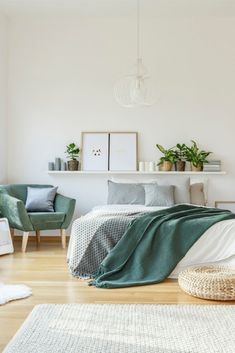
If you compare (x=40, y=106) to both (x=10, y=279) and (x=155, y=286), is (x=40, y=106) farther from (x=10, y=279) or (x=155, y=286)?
(x=155, y=286)

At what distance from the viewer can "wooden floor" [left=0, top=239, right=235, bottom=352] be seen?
291 cm

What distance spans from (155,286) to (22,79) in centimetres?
403

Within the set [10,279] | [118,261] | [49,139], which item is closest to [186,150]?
[49,139]

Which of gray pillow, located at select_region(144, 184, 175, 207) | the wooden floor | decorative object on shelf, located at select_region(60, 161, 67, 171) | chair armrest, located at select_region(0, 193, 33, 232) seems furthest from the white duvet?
decorative object on shelf, located at select_region(60, 161, 67, 171)

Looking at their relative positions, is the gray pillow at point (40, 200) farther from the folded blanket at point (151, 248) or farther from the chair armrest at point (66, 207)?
the folded blanket at point (151, 248)

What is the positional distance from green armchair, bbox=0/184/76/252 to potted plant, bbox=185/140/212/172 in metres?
1.86

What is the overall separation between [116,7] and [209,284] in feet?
13.9

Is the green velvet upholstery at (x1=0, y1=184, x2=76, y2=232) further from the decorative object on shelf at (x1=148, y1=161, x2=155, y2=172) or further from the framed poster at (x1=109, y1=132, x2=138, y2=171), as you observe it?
the decorative object on shelf at (x1=148, y1=161, x2=155, y2=172)

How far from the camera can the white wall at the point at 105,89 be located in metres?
6.13

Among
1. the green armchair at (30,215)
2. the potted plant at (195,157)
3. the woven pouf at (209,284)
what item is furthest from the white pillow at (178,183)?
the woven pouf at (209,284)

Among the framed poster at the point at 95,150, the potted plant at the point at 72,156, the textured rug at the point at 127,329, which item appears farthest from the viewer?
the framed poster at the point at 95,150

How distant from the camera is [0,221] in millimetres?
5152

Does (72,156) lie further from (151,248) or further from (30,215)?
(151,248)

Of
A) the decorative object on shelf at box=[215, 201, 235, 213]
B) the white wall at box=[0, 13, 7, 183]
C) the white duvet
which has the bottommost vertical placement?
the white duvet
